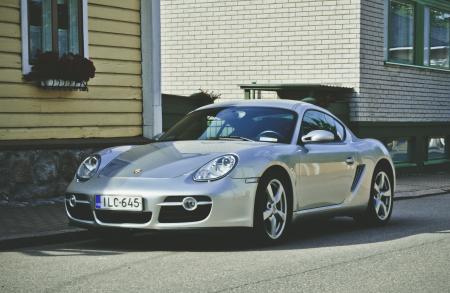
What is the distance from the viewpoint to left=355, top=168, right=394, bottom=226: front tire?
1020 cm

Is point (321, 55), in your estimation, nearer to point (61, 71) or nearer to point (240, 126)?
point (61, 71)

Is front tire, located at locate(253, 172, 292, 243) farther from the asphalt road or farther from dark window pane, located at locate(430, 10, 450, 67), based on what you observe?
dark window pane, located at locate(430, 10, 450, 67)

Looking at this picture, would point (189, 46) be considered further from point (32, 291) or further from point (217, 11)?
point (32, 291)

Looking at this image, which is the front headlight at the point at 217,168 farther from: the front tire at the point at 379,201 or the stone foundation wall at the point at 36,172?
the stone foundation wall at the point at 36,172

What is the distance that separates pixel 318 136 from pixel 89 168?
7.56ft

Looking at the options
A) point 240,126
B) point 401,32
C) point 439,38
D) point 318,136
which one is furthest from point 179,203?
point 439,38

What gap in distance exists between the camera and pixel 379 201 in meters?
10.4

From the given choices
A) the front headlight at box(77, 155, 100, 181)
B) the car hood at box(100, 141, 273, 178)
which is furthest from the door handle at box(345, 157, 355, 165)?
the front headlight at box(77, 155, 100, 181)

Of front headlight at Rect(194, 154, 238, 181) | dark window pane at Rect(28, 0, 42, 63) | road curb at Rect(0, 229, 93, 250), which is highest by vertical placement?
dark window pane at Rect(28, 0, 42, 63)

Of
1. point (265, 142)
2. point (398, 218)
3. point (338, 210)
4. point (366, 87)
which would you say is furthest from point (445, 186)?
point (265, 142)

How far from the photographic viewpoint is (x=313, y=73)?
1930 centimetres

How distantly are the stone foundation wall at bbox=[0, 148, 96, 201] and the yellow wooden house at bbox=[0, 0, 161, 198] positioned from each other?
0.01m

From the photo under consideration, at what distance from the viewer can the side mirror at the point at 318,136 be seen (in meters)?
8.94

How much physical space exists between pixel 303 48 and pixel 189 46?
9.15 ft
